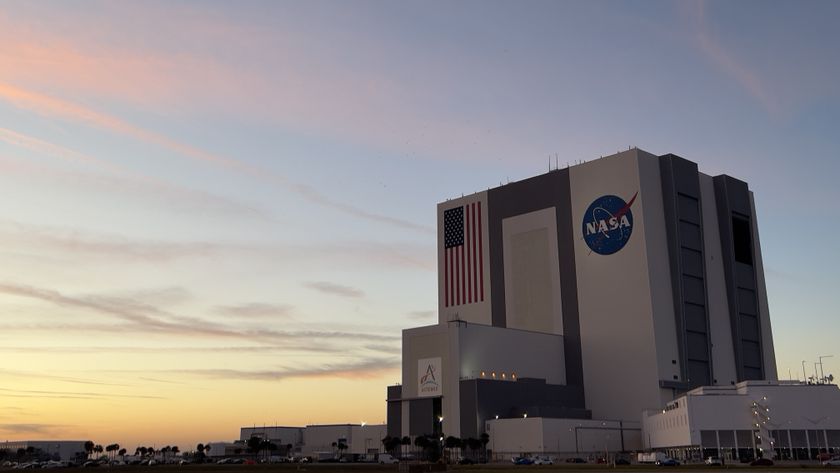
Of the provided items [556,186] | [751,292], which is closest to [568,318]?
[556,186]

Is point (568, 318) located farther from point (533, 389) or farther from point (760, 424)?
point (760, 424)

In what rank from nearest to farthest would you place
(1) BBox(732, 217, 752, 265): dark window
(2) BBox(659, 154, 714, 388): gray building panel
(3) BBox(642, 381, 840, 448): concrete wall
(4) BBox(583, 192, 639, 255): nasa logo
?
A: (3) BBox(642, 381, 840, 448): concrete wall < (2) BBox(659, 154, 714, 388): gray building panel < (4) BBox(583, 192, 639, 255): nasa logo < (1) BBox(732, 217, 752, 265): dark window

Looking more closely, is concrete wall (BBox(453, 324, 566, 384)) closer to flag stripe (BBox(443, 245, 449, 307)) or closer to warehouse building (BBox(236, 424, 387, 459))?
flag stripe (BBox(443, 245, 449, 307))

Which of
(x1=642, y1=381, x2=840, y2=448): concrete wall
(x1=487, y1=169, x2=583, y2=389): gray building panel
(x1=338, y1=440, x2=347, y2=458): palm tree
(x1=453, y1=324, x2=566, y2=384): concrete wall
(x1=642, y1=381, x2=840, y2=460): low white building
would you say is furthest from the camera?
(x1=338, y1=440, x2=347, y2=458): palm tree

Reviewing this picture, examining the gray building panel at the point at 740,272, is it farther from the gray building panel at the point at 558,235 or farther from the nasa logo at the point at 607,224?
the gray building panel at the point at 558,235

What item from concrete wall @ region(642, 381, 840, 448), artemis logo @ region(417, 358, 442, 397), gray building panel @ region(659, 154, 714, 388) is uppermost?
gray building panel @ region(659, 154, 714, 388)

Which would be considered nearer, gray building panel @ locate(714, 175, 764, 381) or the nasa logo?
the nasa logo

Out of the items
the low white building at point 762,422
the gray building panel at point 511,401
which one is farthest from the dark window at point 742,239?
the low white building at point 762,422

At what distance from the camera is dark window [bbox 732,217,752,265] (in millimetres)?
157125

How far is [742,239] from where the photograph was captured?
15900 cm

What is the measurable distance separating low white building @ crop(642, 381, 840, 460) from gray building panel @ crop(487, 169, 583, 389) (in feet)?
116

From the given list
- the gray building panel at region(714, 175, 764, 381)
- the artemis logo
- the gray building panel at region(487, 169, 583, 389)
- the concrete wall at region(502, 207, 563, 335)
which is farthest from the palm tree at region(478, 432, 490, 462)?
the gray building panel at region(714, 175, 764, 381)

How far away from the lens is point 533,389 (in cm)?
14112

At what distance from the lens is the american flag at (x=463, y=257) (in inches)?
6565
